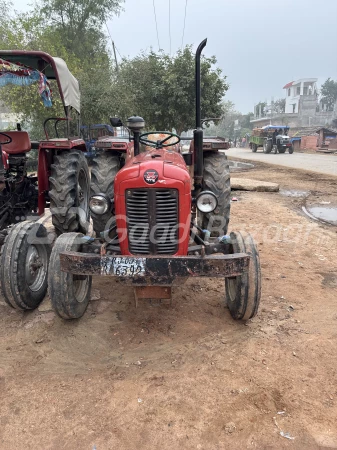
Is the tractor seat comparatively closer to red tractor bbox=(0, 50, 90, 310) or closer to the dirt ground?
red tractor bbox=(0, 50, 90, 310)

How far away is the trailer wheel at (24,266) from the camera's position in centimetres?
337

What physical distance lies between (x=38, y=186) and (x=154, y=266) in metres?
2.89

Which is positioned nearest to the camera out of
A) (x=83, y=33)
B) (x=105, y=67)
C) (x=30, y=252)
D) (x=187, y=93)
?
(x=30, y=252)

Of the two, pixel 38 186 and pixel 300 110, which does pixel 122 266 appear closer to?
pixel 38 186

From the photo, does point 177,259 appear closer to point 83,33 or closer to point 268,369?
point 268,369

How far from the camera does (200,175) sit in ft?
12.9

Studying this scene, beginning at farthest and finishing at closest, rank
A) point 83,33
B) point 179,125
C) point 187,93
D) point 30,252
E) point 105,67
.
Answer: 1. point 83,33
2. point 105,67
3. point 179,125
4. point 187,93
5. point 30,252

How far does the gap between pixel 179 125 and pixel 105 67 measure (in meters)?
5.85

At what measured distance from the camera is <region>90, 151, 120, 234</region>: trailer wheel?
416 cm

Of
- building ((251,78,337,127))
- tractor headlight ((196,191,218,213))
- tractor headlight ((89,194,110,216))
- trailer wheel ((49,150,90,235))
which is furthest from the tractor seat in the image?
building ((251,78,337,127))

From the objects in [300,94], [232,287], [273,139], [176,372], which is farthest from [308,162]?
[300,94]

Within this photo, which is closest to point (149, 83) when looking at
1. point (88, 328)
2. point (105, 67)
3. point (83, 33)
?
point (105, 67)

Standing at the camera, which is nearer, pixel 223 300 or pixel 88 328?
pixel 88 328

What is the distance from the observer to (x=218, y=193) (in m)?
4.39
